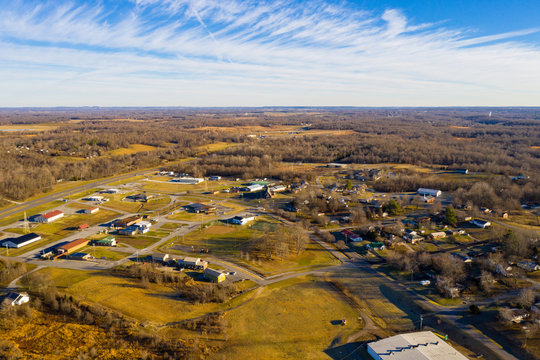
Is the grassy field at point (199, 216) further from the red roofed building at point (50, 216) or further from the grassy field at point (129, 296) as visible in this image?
the grassy field at point (129, 296)

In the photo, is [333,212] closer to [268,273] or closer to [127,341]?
[268,273]

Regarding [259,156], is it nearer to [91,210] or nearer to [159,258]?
[91,210]

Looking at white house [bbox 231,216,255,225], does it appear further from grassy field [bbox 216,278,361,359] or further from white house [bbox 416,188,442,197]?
white house [bbox 416,188,442,197]

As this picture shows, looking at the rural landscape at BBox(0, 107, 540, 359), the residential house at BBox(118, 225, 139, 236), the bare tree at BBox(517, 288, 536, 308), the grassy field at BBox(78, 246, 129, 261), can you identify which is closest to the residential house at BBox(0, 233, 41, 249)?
the rural landscape at BBox(0, 107, 540, 359)

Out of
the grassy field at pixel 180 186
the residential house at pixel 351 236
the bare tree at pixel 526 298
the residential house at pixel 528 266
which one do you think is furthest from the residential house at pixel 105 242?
the residential house at pixel 528 266

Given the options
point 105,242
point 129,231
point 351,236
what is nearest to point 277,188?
point 351,236

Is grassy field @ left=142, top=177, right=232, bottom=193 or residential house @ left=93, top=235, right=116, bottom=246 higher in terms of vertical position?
grassy field @ left=142, top=177, right=232, bottom=193
